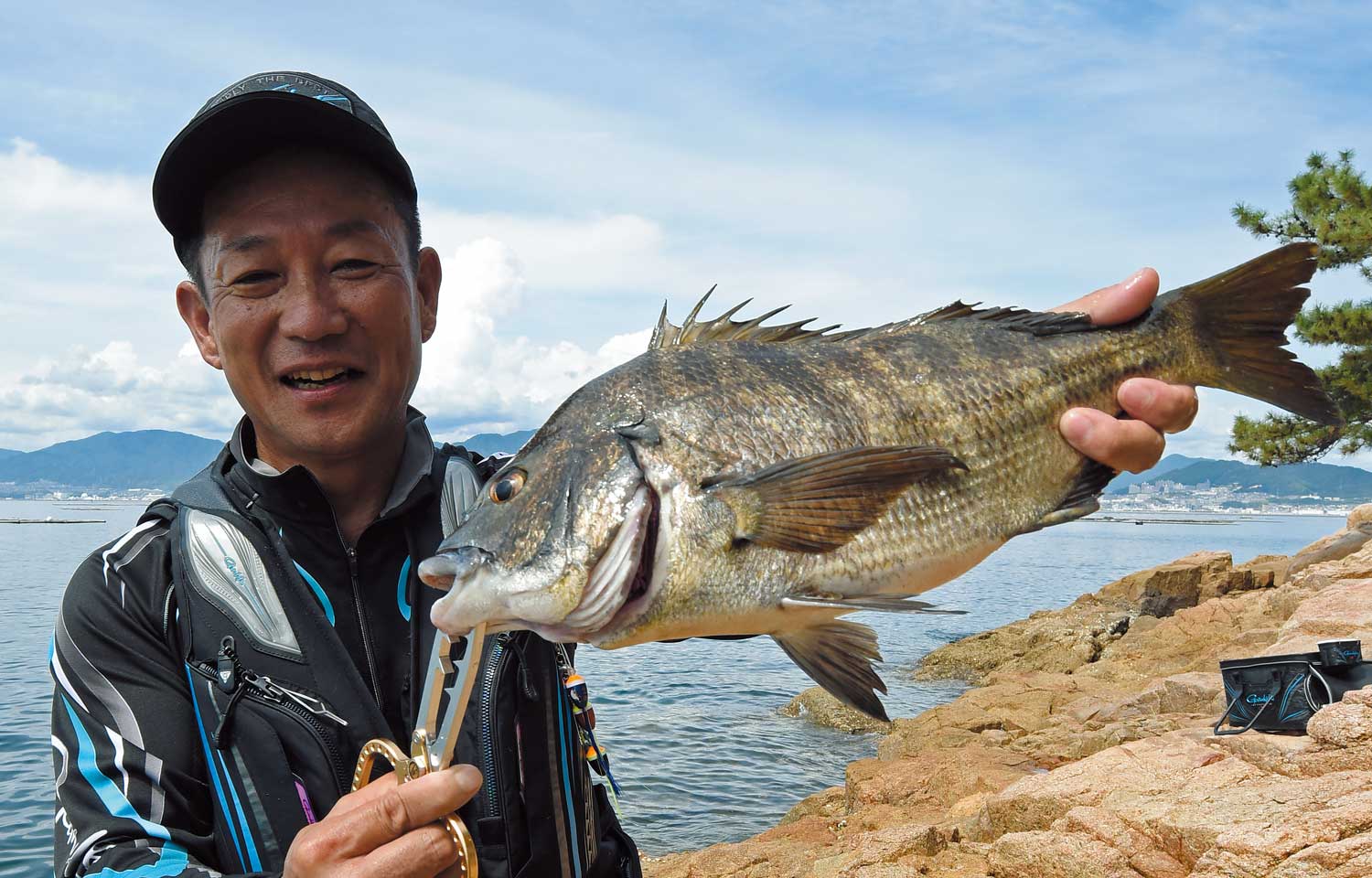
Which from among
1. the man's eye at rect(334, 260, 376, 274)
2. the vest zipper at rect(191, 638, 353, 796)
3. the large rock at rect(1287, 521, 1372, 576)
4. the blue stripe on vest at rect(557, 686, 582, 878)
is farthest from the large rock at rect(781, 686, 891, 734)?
the man's eye at rect(334, 260, 376, 274)

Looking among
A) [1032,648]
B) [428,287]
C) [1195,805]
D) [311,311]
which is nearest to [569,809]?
[311,311]

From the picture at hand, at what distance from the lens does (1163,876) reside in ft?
16.0

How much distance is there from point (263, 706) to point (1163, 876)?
181 inches

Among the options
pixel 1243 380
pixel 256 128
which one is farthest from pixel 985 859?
pixel 256 128

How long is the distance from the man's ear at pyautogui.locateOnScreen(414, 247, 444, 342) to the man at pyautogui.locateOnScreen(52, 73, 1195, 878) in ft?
0.27

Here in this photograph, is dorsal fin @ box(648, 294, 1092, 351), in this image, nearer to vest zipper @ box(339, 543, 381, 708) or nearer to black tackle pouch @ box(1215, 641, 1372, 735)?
vest zipper @ box(339, 543, 381, 708)

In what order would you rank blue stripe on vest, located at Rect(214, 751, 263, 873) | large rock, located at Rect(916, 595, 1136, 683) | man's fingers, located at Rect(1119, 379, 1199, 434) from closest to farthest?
blue stripe on vest, located at Rect(214, 751, 263, 873), man's fingers, located at Rect(1119, 379, 1199, 434), large rock, located at Rect(916, 595, 1136, 683)

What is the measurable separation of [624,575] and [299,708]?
3.13 ft

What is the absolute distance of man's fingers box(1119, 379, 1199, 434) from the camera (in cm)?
271

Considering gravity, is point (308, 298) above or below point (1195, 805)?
above

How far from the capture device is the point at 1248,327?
115 inches

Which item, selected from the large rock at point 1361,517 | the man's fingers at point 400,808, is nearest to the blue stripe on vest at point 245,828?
the man's fingers at point 400,808

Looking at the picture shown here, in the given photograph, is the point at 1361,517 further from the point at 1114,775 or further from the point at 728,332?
the point at 728,332

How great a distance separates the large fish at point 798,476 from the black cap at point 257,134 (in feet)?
3.12
